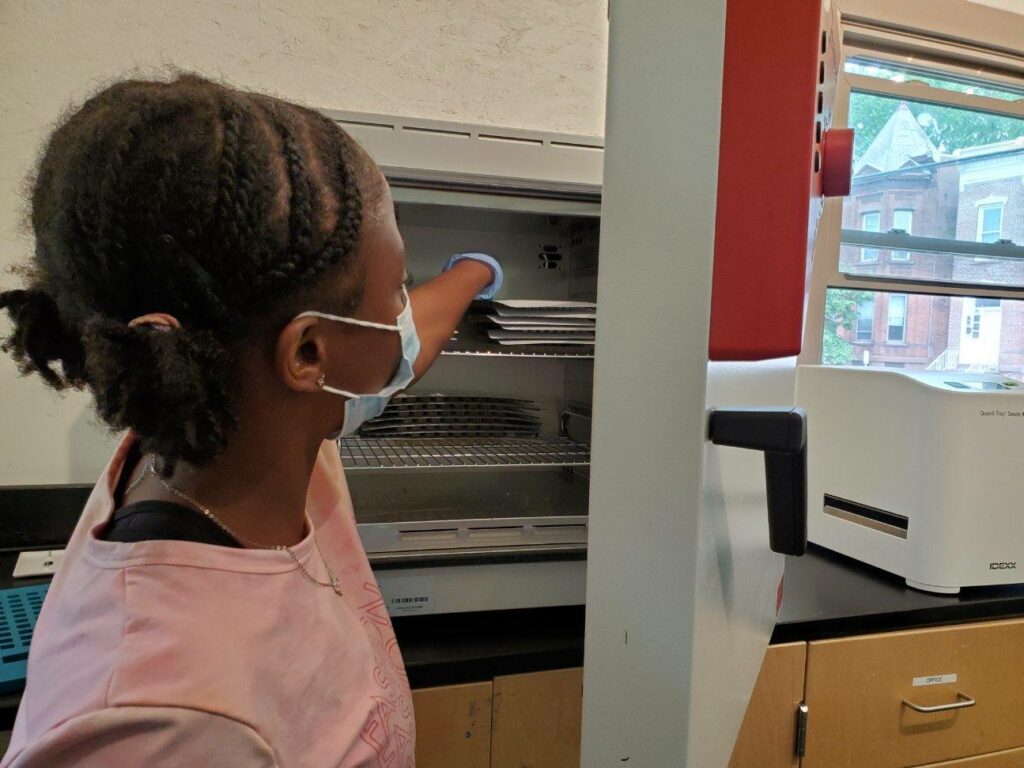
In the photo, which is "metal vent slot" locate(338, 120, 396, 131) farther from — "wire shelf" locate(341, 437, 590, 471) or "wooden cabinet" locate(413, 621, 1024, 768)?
"wooden cabinet" locate(413, 621, 1024, 768)

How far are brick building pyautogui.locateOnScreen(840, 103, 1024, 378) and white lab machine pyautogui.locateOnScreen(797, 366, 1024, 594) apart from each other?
2.24 feet

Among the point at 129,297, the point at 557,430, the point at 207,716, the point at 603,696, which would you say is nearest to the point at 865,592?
the point at 557,430

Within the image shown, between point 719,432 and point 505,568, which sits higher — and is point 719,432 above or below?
above

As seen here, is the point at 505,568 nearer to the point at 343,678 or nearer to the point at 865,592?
the point at 343,678

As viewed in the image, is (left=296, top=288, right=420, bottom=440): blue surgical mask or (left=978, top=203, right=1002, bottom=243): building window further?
(left=978, top=203, right=1002, bottom=243): building window

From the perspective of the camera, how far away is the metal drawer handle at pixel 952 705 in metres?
1.17

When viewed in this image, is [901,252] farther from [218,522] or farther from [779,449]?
[218,522]

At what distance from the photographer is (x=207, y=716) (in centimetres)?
49

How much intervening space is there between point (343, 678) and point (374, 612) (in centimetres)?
18

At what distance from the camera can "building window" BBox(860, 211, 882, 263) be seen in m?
1.94

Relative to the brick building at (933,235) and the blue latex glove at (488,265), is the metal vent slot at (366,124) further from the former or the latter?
the brick building at (933,235)

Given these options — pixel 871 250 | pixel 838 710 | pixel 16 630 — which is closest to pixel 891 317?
pixel 871 250

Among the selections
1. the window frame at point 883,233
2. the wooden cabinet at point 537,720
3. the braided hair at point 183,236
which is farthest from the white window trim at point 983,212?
the braided hair at point 183,236

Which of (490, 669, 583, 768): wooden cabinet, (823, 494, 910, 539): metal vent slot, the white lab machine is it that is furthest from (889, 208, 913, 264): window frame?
(490, 669, 583, 768): wooden cabinet
